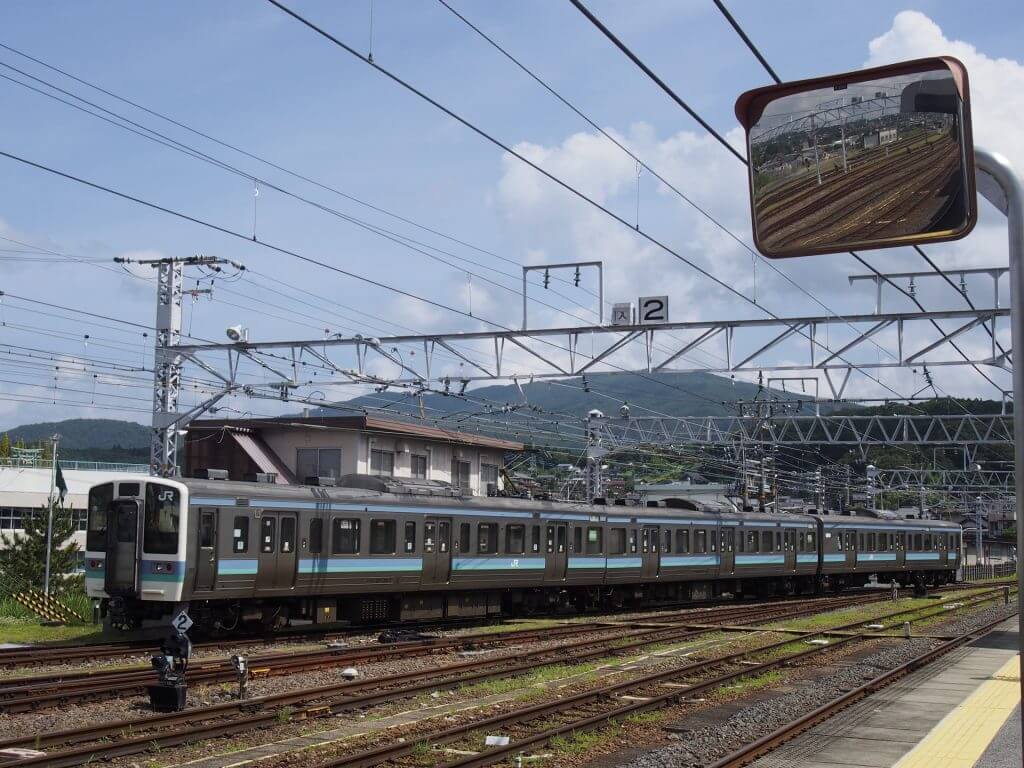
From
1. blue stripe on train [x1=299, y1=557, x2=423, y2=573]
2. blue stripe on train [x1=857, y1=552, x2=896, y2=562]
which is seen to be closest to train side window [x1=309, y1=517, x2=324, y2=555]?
blue stripe on train [x1=299, y1=557, x2=423, y2=573]

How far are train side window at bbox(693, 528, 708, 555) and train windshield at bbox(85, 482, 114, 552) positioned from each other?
18458 mm

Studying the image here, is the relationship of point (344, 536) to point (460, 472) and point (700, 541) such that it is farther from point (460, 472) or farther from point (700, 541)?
point (460, 472)

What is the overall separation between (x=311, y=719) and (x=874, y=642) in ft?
44.2

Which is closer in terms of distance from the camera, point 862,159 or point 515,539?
point 862,159

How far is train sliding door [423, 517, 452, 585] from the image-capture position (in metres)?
22.7

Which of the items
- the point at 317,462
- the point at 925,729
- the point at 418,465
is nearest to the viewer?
the point at 925,729

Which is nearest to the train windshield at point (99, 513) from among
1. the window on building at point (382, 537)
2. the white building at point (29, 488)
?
the window on building at point (382, 537)

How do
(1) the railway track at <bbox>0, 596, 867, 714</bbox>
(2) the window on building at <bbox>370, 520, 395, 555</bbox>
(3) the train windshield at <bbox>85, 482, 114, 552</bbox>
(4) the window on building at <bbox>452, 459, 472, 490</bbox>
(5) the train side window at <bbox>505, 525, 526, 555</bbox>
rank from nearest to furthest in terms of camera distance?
1. (1) the railway track at <bbox>0, 596, 867, 714</bbox>
2. (3) the train windshield at <bbox>85, 482, 114, 552</bbox>
3. (2) the window on building at <bbox>370, 520, 395, 555</bbox>
4. (5) the train side window at <bbox>505, 525, 526, 555</bbox>
5. (4) the window on building at <bbox>452, 459, 472, 490</bbox>

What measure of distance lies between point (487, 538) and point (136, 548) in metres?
8.43

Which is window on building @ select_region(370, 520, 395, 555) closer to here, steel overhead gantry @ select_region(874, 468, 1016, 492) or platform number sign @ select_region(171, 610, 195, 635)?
platform number sign @ select_region(171, 610, 195, 635)

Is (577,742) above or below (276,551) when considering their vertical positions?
below

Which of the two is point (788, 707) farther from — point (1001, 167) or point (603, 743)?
point (1001, 167)

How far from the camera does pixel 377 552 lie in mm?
21609

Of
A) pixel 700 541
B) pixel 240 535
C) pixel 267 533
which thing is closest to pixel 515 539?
pixel 267 533
